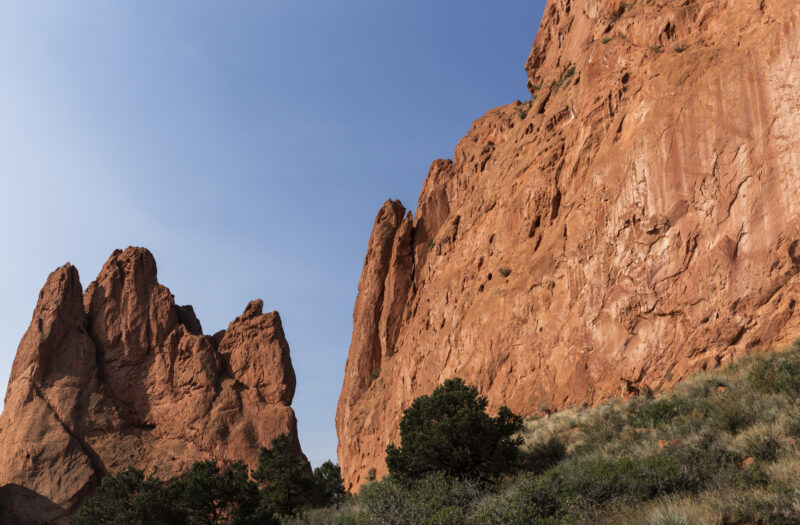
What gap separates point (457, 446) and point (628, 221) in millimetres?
12330

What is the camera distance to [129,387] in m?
51.7

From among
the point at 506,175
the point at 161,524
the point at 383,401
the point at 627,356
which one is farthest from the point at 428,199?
the point at 161,524

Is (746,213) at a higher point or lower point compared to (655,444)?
higher

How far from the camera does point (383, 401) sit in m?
43.9

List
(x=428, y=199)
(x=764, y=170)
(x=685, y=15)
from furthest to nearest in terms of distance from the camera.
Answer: (x=428, y=199) < (x=685, y=15) < (x=764, y=170)

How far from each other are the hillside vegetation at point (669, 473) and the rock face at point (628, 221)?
326cm

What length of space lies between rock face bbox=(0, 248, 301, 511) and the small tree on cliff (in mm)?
31214

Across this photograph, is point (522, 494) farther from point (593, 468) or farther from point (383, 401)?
point (383, 401)

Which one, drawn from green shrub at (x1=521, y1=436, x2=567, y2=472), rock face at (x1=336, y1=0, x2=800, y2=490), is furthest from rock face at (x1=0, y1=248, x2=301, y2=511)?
green shrub at (x1=521, y1=436, x2=567, y2=472)

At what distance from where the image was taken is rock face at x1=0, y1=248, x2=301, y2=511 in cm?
4456

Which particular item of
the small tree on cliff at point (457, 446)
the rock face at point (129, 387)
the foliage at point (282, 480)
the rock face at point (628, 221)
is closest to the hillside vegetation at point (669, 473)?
the small tree on cliff at point (457, 446)

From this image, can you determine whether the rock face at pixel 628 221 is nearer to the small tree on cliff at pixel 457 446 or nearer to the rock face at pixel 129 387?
the small tree on cliff at pixel 457 446

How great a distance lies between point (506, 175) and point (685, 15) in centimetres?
1375

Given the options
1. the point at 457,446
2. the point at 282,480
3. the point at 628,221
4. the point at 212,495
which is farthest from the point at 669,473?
the point at 212,495
